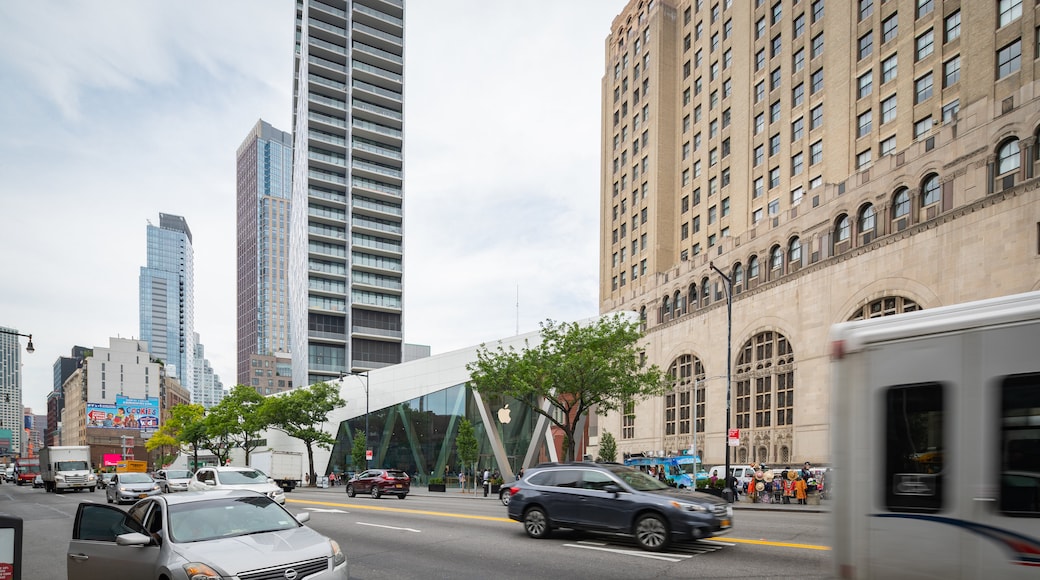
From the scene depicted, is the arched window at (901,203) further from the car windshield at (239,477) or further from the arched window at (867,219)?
the car windshield at (239,477)

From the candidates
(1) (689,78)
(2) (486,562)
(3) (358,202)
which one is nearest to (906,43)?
(1) (689,78)

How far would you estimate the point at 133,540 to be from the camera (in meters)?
7.74

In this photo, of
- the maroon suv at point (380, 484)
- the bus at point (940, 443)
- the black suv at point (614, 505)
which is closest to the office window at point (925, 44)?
the black suv at point (614, 505)

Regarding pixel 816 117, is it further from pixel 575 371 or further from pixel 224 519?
pixel 224 519

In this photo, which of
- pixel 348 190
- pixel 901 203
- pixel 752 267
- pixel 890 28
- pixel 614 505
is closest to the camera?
pixel 614 505

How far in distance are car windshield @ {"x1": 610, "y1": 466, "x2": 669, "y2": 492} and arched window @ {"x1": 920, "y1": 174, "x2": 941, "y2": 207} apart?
28.8m

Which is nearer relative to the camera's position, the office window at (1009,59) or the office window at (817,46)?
the office window at (1009,59)

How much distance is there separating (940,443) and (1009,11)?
3665cm

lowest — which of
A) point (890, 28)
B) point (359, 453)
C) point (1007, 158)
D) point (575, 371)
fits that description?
point (359, 453)

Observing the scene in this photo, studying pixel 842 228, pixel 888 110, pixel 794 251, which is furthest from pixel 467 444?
pixel 888 110

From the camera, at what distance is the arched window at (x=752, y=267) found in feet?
158

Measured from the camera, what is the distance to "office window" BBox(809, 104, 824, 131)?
45647mm

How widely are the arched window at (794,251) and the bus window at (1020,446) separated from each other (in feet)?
134

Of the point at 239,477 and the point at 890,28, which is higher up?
the point at 890,28
